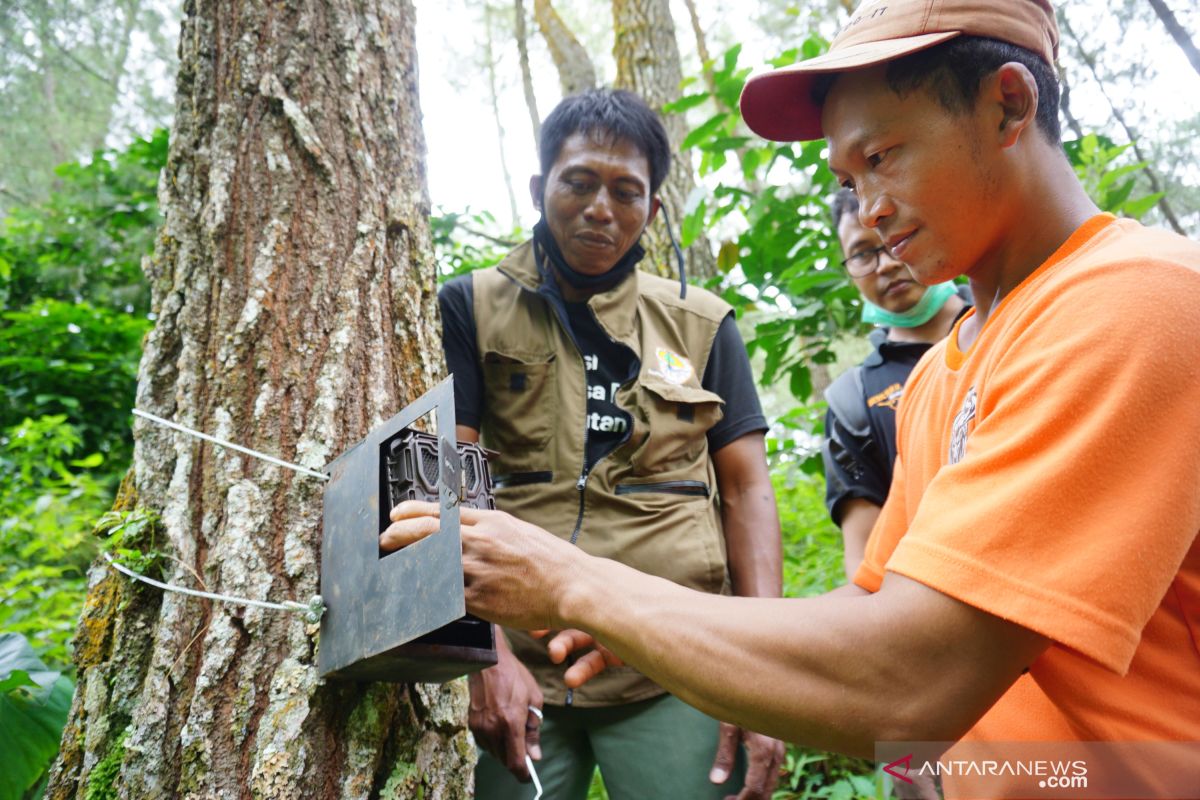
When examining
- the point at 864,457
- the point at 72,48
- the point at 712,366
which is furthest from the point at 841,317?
the point at 72,48

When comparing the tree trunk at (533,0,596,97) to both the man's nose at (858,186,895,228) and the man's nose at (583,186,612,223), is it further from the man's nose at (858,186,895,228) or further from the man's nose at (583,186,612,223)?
the man's nose at (858,186,895,228)

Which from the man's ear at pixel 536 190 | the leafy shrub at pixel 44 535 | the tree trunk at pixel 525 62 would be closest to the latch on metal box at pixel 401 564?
the man's ear at pixel 536 190

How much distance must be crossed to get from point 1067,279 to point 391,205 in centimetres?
165

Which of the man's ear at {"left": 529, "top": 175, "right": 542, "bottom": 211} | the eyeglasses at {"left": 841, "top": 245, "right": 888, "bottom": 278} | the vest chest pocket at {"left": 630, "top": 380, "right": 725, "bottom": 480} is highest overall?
the man's ear at {"left": 529, "top": 175, "right": 542, "bottom": 211}

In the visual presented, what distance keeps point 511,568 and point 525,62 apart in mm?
11454

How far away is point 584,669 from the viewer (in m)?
1.88

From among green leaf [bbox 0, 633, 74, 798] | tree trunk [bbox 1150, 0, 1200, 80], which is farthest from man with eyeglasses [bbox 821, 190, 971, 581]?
tree trunk [bbox 1150, 0, 1200, 80]

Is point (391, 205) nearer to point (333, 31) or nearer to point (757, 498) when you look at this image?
point (333, 31)

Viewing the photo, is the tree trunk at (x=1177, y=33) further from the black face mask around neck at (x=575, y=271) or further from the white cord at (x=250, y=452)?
the white cord at (x=250, y=452)

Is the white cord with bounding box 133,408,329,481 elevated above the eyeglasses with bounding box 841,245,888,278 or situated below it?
below

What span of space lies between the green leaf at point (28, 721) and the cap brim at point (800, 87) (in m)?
2.18

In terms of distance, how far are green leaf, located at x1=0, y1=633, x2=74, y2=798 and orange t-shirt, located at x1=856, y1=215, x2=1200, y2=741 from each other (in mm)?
2036

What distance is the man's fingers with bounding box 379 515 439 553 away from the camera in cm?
140

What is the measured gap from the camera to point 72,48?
1102 centimetres
